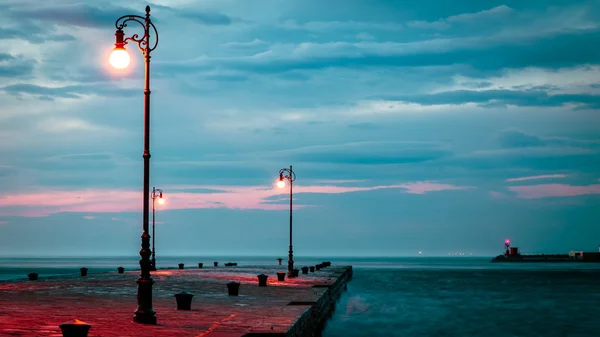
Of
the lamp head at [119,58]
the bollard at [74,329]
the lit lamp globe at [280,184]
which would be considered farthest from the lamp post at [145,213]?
the lit lamp globe at [280,184]

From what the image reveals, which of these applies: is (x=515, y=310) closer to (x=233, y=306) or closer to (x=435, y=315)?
(x=435, y=315)

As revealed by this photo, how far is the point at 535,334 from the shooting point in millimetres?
32719

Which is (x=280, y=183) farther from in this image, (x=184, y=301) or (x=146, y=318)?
(x=146, y=318)

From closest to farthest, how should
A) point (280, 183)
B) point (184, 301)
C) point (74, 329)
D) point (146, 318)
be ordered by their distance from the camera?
1. point (74, 329)
2. point (146, 318)
3. point (184, 301)
4. point (280, 183)

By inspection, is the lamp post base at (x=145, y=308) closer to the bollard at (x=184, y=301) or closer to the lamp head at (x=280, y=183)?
the bollard at (x=184, y=301)

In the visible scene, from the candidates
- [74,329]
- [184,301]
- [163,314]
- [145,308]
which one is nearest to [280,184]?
[184,301]

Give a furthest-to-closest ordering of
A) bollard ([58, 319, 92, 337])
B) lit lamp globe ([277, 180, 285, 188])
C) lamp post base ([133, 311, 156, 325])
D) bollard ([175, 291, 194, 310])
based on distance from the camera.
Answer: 1. lit lamp globe ([277, 180, 285, 188])
2. bollard ([175, 291, 194, 310])
3. lamp post base ([133, 311, 156, 325])
4. bollard ([58, 319, 92, 337])

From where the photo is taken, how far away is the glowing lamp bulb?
52.1ft

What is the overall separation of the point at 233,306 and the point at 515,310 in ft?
87.6

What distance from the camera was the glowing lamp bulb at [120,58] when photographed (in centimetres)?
1588

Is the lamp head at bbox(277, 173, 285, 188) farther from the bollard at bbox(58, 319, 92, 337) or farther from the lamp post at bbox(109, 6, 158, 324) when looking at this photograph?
the bollard at bbox(58, 319, 92, 337)

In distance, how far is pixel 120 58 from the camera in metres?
15.9

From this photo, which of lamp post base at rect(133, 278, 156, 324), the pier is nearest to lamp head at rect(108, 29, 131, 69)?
lamp post base at rect(133, 278, 156, 324)

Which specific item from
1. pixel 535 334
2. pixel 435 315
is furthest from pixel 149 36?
pixel 435 315
